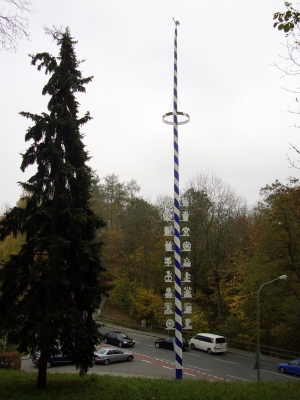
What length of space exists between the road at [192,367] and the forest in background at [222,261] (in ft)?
13.0

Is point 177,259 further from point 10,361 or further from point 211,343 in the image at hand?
point 211,343

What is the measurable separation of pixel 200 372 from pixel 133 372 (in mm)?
4430

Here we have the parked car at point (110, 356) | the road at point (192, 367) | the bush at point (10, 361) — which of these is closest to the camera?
the bush at point (10, 361)

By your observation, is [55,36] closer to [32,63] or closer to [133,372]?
[32,63]

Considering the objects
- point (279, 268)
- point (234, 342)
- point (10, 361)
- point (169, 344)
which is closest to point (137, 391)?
point (10, 361)

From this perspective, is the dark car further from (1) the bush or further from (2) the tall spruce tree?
(2) the tall spruce tree

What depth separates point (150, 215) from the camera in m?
48.0

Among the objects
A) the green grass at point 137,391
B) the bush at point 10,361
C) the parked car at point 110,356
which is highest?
the green grass at point 137,391

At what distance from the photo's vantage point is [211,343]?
33375mm

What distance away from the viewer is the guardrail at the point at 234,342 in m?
32.6

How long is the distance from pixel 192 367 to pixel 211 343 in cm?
628

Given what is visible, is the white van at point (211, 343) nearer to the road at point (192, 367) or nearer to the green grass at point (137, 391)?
the road at point (192, 367)

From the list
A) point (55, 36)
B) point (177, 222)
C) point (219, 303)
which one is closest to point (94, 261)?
point (177, 222)

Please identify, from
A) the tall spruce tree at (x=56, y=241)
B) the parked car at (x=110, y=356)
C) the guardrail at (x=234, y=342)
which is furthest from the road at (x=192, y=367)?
the tall spruce tree at (x=56, y=241)
